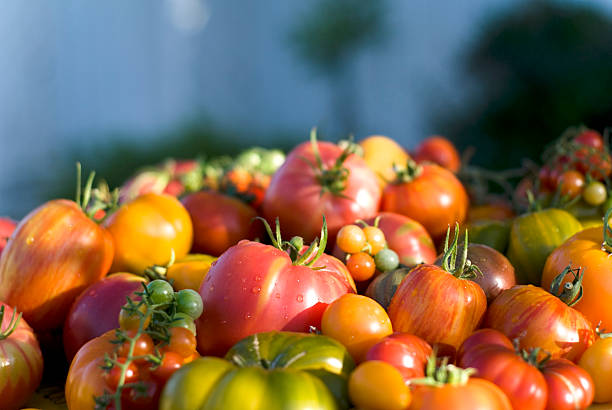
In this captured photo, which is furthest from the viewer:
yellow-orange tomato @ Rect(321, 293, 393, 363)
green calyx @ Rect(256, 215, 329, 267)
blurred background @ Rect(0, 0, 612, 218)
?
blurred background @ Rect(0, 0, 612, 218)

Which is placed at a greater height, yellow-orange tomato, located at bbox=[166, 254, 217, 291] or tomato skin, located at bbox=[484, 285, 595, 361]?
tomato skin, located at bbox=[484, 285, 595, 361]

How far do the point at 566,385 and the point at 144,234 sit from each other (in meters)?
1.00

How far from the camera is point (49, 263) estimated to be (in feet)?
4.44

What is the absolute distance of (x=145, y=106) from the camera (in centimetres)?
602

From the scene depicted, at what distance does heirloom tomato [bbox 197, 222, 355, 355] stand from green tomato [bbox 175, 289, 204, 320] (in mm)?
47

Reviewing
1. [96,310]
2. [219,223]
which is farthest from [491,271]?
[96,310]

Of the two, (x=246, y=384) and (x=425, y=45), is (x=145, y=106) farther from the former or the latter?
(x=246, y=384)

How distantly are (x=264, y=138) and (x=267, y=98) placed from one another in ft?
1.51

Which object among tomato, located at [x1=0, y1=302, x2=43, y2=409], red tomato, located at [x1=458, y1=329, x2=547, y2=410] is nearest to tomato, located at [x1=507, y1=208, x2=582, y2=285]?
red tomato, located at [x1=458, y1=329, x2=547, y2=410]

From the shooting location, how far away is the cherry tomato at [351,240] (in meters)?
1.37

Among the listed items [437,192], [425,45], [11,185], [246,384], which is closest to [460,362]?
[246,384]

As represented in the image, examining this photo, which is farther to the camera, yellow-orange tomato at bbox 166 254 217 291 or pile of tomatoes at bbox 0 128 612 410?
yellow-orange tomato at bbox 166 254 217 291

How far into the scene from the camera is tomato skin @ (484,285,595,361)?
105 centimetres

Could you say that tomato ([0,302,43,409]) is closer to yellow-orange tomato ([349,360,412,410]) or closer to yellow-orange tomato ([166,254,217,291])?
yellow-orange tomato ([166,254,217,291])
